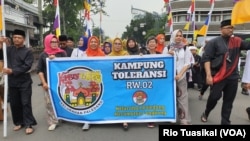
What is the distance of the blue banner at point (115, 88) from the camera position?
19.4 ft

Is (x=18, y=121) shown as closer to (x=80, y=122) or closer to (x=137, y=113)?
(x=80, y=122)

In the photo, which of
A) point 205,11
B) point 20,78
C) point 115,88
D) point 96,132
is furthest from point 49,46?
point 205,11

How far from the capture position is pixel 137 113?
236 inches

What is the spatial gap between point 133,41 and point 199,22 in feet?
136

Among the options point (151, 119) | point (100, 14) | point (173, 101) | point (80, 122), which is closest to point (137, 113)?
point (151, 119)

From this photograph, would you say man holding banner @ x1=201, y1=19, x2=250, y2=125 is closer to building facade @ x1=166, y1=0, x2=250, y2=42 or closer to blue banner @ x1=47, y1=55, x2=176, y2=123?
blue banner @ x1=47, y1=55, x2=176, y2=123


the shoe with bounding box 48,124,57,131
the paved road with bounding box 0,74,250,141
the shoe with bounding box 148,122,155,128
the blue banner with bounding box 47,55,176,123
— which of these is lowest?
the paved road with bounding box 0,74,250,141

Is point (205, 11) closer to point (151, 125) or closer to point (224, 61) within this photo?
point (224, 61)

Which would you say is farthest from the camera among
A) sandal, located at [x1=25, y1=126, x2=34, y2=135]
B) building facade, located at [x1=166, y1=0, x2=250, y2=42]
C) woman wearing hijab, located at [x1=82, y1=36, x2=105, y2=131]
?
building facade, located at [x1=166, y1=0, x2=250, y2=42]

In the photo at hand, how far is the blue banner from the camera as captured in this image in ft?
19.4

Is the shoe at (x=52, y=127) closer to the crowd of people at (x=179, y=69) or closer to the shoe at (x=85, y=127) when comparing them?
the crowd of people at (x=179, y=69)

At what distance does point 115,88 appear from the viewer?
6.00 m

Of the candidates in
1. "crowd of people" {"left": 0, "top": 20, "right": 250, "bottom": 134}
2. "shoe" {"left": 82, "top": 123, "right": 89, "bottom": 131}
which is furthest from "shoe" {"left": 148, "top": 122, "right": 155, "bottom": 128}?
"shoe" {"left": 82, "top": 123, "right": 89, "bottom": 131}

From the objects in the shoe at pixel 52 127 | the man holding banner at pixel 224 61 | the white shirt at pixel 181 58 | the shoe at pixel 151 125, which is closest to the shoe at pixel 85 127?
the shoe at pixel 52 127
